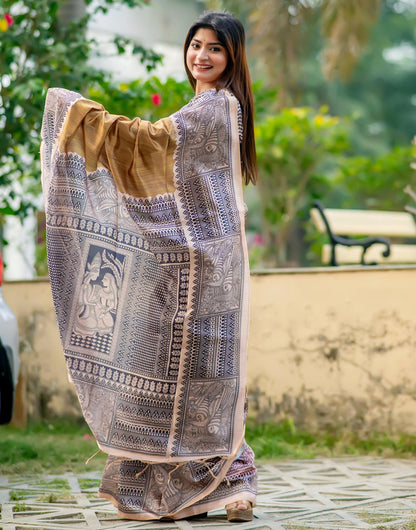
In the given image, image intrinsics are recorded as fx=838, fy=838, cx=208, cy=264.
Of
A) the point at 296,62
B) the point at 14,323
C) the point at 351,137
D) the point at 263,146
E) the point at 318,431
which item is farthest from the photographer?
the point at 351,137

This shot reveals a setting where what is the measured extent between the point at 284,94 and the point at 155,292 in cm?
1131

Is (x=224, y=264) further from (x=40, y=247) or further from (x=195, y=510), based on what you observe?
(x=40, y=247)

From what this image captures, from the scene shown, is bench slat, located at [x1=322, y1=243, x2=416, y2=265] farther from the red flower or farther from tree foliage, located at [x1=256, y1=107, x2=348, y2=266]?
the red flower

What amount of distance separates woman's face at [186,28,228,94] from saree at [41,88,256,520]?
0.46ft

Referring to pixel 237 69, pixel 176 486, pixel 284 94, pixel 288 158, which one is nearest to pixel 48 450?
pixel 176 486

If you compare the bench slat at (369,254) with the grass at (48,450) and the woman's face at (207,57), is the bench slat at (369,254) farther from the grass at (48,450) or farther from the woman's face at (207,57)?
the woman's face at (207,57)

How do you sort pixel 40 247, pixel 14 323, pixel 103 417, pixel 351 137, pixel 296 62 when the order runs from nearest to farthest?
pixel 103 417 < pixel 14 323 < pixel 40 247 < pixel 296 62 < pixel 351 137

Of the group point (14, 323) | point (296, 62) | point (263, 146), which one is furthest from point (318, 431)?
point (296, 62)

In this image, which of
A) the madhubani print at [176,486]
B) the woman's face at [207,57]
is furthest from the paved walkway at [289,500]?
the woman's face at [207,57]

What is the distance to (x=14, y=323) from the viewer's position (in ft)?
15.8

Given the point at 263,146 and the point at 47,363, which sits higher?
the point at 263,146

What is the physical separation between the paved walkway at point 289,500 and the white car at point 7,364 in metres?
0.48

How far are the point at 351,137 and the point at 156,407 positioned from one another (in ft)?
58.8

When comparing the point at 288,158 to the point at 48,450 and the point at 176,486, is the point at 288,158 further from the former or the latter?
the point at 176,486
